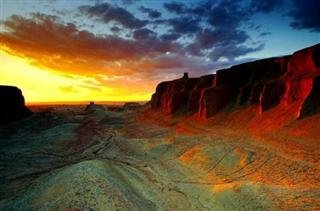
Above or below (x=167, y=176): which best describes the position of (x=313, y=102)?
above

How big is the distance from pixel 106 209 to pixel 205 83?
170ft

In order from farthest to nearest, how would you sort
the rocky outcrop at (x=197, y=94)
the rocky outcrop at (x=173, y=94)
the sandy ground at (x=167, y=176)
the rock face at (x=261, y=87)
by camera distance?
the rocky outcrop at (x=173, y=94)
the rocky outcrop at (x=197, y=94)
the rock face at (x=261, y=87)
the sandy ground at (x=167, y=176)

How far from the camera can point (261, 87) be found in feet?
161

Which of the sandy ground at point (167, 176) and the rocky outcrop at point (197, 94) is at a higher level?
the rocky outcrop at point (197, 94)

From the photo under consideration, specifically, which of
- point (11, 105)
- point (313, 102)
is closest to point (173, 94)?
point (313, 102)

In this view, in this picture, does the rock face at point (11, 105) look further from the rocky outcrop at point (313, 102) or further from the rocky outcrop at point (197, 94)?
the rocky outcrop at point (313, 102)

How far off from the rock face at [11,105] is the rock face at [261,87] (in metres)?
41.2

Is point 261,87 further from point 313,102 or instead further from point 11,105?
point 11,105

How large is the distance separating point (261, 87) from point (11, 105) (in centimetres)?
6621

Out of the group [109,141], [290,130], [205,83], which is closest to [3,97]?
[109,141]

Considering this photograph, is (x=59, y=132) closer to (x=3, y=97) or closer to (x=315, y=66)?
(x=3, y=97)

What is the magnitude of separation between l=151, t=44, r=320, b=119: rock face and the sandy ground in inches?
303

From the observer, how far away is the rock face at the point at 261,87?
38.9 metres

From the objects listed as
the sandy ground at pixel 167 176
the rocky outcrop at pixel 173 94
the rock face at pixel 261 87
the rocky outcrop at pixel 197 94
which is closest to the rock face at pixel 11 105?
the rocky outcrop at pixel 173 94
